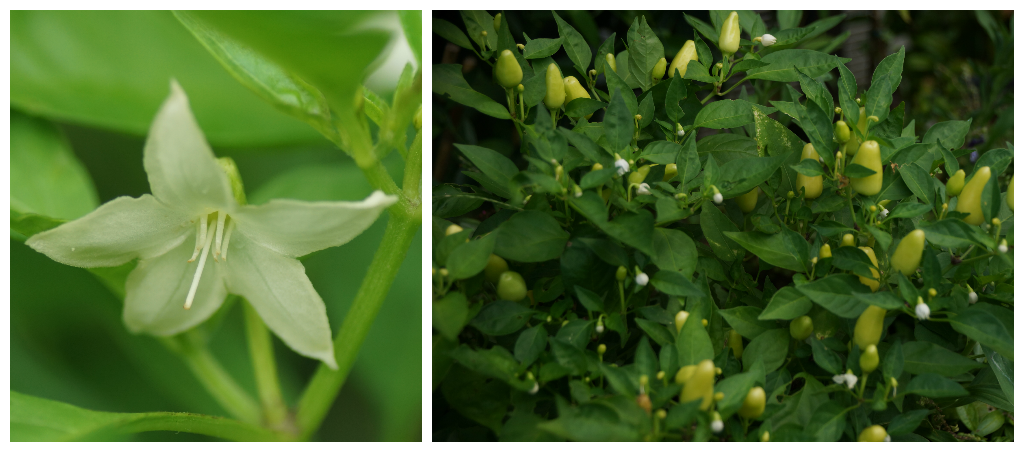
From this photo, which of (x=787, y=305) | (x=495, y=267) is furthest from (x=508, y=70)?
(x=787, y=305)

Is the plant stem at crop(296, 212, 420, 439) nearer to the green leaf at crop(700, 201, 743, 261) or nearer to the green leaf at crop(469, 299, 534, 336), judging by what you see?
the green leaf at crop(469, 299, 534, 336)

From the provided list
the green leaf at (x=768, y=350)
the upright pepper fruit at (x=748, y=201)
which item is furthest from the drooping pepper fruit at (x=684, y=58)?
the green leaf at (x=768, y=350)

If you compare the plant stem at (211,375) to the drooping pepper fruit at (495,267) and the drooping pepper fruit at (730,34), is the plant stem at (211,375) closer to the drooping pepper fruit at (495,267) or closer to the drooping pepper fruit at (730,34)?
the drooping pepper fruit at (495,267)

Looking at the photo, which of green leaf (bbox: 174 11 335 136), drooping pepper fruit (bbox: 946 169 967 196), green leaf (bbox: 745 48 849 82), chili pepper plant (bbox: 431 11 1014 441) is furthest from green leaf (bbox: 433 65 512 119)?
drooping pepper fruit (bbox: 946 169 967 196)

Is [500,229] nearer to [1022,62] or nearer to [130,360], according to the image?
[130,360]

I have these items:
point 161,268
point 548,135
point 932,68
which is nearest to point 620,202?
point 548,135

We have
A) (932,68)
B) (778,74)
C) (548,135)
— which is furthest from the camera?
(932,68)

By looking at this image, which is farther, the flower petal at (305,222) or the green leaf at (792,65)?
the green leaf at (792,65)
